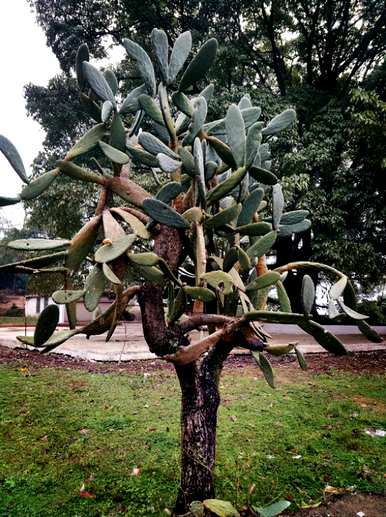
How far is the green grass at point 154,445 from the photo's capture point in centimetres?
182

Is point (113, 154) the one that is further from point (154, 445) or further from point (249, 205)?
point (154, 445)

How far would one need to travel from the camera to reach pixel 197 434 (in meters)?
1.67

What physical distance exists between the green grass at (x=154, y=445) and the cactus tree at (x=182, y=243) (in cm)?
39

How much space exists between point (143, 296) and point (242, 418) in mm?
1695

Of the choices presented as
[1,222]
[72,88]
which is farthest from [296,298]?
[1,222]

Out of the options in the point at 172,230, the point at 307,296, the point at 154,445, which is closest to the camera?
the point at 307,296

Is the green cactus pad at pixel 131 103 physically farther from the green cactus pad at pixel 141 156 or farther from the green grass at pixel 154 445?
the green grass at pixel 154 445

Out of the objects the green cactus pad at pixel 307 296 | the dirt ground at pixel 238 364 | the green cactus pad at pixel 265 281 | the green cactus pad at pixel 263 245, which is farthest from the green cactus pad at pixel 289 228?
the dirt ground at pixel 238 364

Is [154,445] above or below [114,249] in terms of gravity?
below

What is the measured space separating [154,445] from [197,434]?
2.54 feet

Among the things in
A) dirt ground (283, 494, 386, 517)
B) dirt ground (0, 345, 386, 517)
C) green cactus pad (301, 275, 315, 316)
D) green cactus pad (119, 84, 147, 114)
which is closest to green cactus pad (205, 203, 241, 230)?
green cactus pad (301, 275, 315, 316)

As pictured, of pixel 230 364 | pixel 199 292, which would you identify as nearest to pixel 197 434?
pixel 199 292

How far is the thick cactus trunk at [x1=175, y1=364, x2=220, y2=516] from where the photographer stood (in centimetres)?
165

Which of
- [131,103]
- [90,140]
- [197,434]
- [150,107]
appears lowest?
[197,434]
